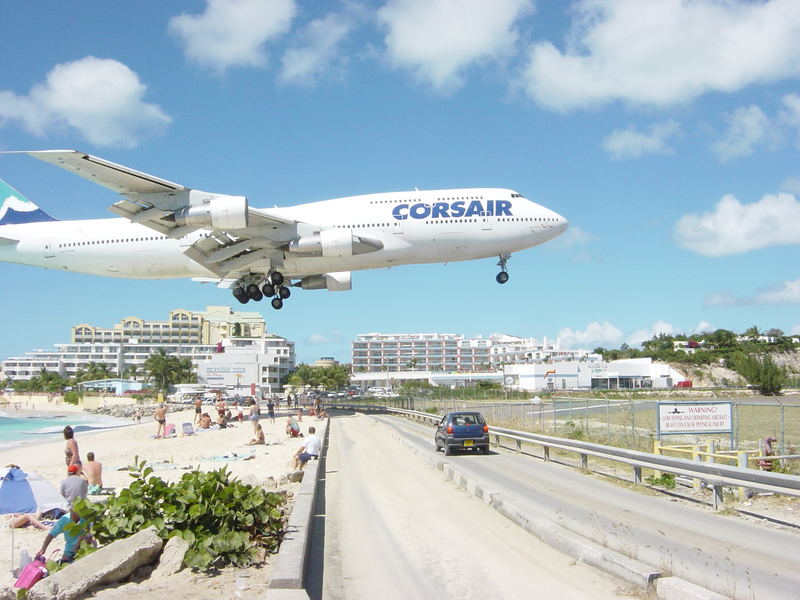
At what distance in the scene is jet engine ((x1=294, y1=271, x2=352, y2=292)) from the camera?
34906 mm

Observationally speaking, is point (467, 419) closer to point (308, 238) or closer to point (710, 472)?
point (710, 472)

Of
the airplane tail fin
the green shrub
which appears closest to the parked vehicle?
the airplane tail fin

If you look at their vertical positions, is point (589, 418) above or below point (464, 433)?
below

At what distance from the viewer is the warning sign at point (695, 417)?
1566cm

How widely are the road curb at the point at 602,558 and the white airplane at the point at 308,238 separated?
20377 mm

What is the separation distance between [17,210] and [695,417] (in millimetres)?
31617

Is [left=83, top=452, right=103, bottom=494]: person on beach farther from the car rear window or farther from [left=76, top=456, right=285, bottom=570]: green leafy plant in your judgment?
the car rear window

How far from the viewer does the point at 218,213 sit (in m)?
25.9

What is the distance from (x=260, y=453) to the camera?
79.3 feet

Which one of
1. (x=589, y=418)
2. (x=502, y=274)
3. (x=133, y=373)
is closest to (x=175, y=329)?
(x=133, y=373)

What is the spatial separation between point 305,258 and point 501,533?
22703 mm

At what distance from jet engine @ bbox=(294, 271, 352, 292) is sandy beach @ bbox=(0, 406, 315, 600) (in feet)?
25.1

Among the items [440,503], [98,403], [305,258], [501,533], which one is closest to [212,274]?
[305,258]

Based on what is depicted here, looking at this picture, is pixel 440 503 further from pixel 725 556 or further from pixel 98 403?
pixel 98 403
